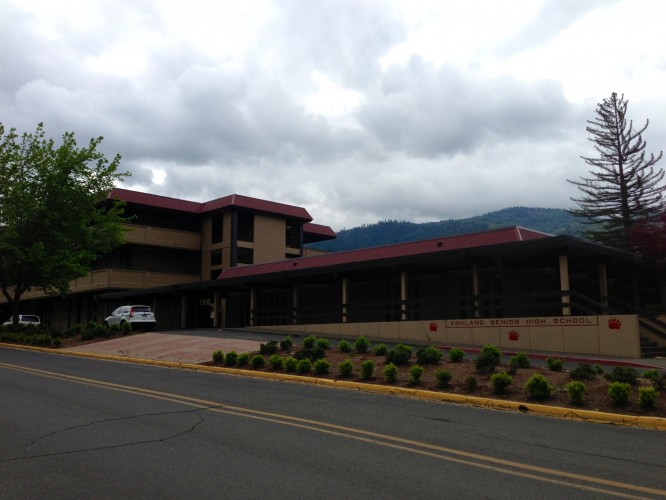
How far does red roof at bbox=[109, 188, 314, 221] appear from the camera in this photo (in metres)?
41.8

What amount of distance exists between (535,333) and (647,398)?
1075cm

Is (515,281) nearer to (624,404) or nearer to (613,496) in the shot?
(624,404)

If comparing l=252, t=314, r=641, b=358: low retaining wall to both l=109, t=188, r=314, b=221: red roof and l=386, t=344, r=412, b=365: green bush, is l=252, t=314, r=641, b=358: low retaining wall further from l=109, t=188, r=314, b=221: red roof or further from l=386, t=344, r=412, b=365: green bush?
l=109, t=188, r=314, b=221: red roof

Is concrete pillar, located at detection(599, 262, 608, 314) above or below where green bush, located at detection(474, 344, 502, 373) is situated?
above

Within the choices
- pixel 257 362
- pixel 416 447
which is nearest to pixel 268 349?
pixel 257 362

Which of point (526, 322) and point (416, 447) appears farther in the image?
point (526, 322)

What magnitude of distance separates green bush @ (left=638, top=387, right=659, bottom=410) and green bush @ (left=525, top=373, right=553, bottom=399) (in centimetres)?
154

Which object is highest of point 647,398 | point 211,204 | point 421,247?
point 211,204

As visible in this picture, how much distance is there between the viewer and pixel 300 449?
7043 mm

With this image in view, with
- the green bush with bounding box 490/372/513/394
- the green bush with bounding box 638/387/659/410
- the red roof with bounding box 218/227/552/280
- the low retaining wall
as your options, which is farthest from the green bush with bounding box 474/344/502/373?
the red roof with bounding box 218/227/552/280

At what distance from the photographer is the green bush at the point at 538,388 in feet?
34.8

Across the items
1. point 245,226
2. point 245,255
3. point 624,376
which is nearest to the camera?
point 624,376

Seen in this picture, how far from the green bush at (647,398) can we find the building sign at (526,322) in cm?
984

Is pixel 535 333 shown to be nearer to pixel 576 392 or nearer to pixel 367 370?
pixel 367 370
